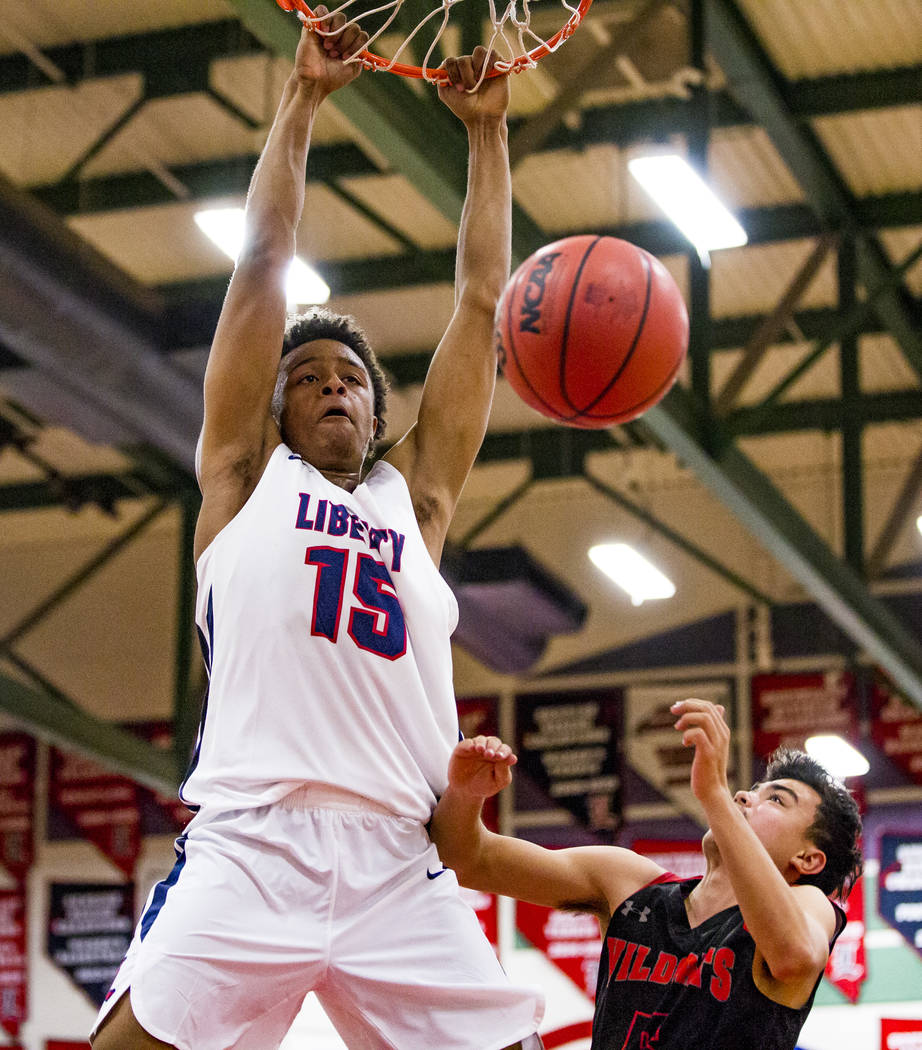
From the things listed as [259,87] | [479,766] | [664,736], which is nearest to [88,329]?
[259,87]

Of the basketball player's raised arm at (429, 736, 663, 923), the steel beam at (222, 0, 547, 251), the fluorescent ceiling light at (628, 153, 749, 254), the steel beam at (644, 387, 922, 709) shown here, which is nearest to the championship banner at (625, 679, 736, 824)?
the steel beam at (644, 387, 922, 709)

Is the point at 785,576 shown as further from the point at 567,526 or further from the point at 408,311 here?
the point at 408,311

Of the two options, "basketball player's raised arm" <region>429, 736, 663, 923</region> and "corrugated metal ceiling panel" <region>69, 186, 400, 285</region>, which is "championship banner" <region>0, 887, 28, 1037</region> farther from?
"basketball player's raised arm" <region>429, 736, 663, 923</region>

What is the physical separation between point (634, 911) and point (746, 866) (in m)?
0.54

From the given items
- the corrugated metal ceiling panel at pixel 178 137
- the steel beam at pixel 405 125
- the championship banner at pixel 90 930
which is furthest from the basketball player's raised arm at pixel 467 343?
the championship banner at pixel 90 930

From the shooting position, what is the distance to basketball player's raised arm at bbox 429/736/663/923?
310 centimetres

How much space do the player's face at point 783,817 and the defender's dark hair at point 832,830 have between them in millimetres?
16

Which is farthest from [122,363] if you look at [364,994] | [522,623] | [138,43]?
[364,994]

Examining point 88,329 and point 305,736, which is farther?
point 88,329

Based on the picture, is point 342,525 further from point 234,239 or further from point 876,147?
point 876,147

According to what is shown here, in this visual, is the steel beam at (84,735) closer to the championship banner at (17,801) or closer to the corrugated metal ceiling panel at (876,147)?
the championship banner at (17,801)

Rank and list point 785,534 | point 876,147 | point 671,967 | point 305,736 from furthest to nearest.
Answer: point 876,147
point 785,534
point 671,967
point 305,736

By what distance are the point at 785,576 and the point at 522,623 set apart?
2762 millimetres

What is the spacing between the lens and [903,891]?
40.5ft
